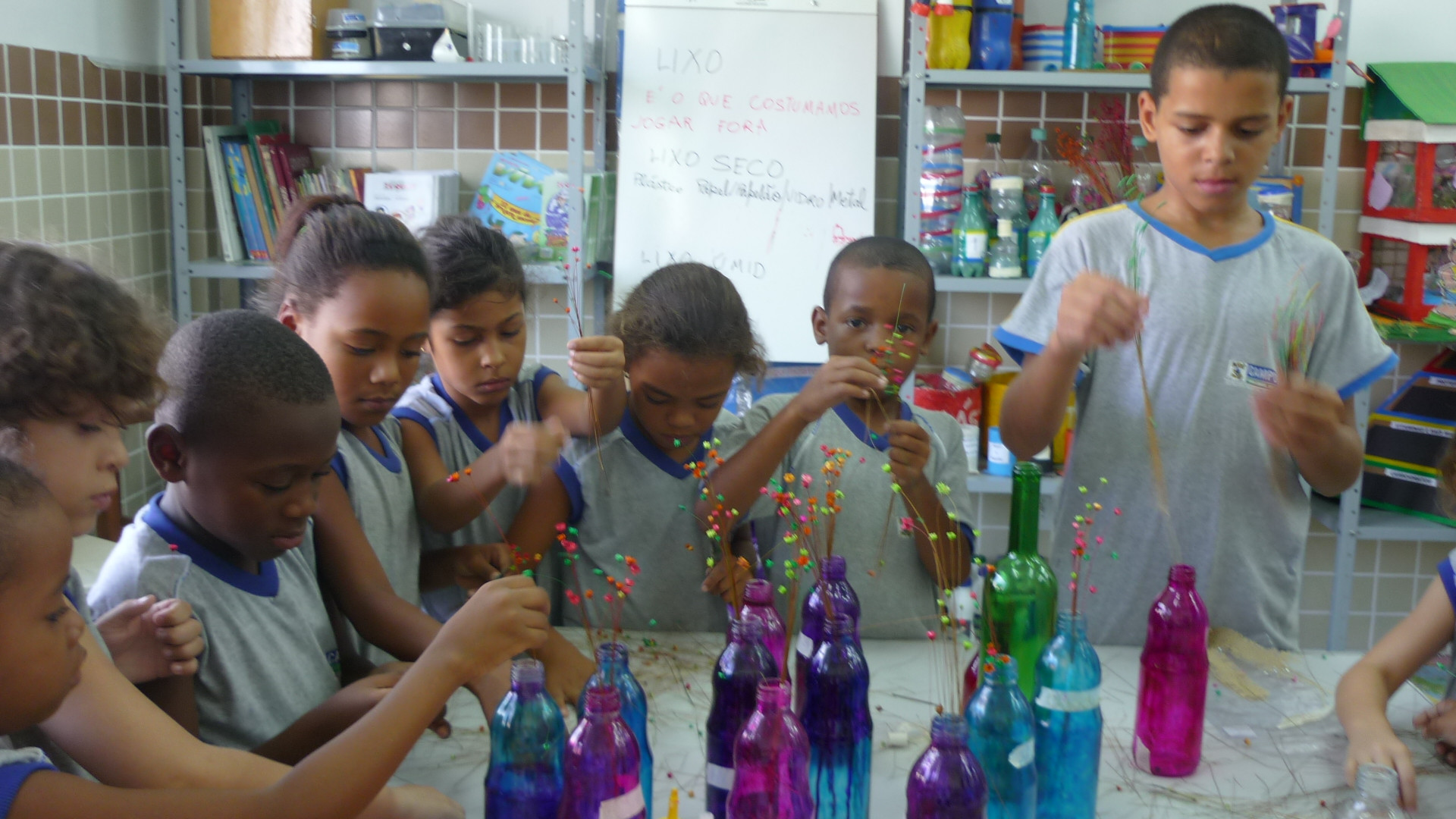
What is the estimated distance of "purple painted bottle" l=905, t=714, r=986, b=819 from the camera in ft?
3.06

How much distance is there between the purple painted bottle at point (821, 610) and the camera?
1168 mm

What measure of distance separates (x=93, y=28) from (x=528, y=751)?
2.72m

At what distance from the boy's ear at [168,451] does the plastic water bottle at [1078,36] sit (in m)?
2.50

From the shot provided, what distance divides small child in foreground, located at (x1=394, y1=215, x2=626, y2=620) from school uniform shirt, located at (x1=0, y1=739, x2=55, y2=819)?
73 centimetres

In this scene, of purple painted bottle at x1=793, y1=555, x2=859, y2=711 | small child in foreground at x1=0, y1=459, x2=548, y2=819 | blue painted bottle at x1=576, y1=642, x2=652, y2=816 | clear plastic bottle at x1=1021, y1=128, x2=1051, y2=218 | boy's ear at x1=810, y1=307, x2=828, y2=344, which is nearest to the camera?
small child in foreground at x1=0, y1=459, x2=548, y2=819

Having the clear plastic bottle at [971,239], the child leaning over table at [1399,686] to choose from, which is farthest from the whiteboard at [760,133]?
the child leaning over table at [1399,686]

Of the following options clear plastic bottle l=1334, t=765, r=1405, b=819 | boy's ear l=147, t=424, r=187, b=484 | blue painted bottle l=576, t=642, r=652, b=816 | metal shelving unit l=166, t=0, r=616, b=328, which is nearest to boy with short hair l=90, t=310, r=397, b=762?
boy's ear l=147, t=424, r=187, b=484

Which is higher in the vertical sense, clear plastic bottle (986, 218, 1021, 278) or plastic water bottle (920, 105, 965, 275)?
plastic water bottle (920, 105, 965, 275)

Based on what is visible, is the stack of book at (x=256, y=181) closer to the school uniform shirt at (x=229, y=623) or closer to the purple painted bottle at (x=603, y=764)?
the school uniform shirt at (x=229, y=623)

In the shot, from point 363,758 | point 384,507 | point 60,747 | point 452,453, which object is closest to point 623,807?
point 363,758

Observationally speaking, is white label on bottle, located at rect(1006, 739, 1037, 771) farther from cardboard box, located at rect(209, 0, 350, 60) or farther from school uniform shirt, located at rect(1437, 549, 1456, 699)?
cardboard box, located at rect(209, 0, 350, 60)

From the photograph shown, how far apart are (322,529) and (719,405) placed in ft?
2.00

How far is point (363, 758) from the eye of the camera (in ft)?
3.35

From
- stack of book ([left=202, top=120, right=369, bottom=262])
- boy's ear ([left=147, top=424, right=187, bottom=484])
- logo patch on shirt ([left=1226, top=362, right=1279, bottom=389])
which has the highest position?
stack of book ([left=202, top=120, right=369, bottom=262])
